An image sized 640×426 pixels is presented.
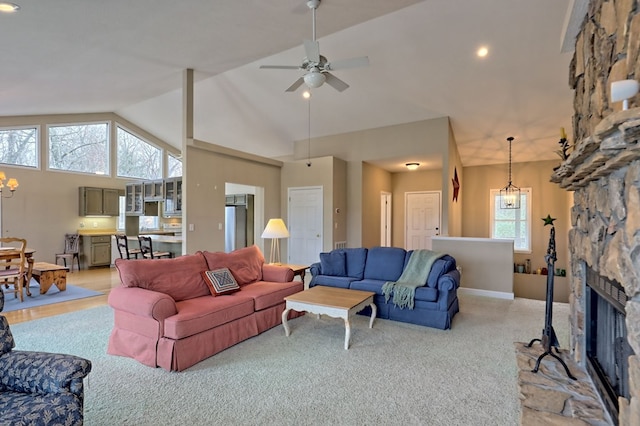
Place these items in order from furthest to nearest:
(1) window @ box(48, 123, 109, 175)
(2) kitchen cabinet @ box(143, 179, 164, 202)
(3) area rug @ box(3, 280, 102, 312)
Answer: (1) window @ box(48, 123, 109, 175) < (2) kitchen cabinet @ box(143, 179, 164, 202) < (3) area rug @ box(3, 280, 102, 312)

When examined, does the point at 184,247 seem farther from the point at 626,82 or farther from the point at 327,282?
the point at 626,82

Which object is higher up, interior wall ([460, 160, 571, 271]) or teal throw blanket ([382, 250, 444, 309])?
interior wall ([460, 160, 571, 271])

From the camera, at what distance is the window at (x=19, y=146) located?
686 cm

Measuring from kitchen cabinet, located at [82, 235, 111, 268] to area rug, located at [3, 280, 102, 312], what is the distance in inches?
80.2

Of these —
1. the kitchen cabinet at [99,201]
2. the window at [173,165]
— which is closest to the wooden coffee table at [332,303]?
the kitchen cabinet at [99,201]

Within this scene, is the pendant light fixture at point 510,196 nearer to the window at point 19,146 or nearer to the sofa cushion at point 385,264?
the sofa cushion at point 385,264

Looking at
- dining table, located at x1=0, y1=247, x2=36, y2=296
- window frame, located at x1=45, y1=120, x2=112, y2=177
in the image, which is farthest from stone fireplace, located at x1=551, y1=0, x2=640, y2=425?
window frame, located at x1=45, y1=120, x2=112, y2=177

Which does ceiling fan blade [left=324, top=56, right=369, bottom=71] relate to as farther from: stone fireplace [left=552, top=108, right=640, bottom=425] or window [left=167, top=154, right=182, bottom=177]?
window [left=167, top=154, right=182, bottom=177]

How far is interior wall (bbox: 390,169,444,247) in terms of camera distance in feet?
28.7

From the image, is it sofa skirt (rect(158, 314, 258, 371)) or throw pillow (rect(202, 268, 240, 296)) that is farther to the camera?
throw pillow (rect(202, 268, 240, 296))

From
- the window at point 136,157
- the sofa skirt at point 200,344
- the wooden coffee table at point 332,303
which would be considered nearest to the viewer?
the sofa skirt at point 200,344

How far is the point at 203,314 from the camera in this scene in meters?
2.95

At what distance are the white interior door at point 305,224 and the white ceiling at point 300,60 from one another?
1551 mm

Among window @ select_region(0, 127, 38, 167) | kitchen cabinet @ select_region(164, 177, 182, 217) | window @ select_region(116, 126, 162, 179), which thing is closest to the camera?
window @ select_region(0, 127, 38, 167)
